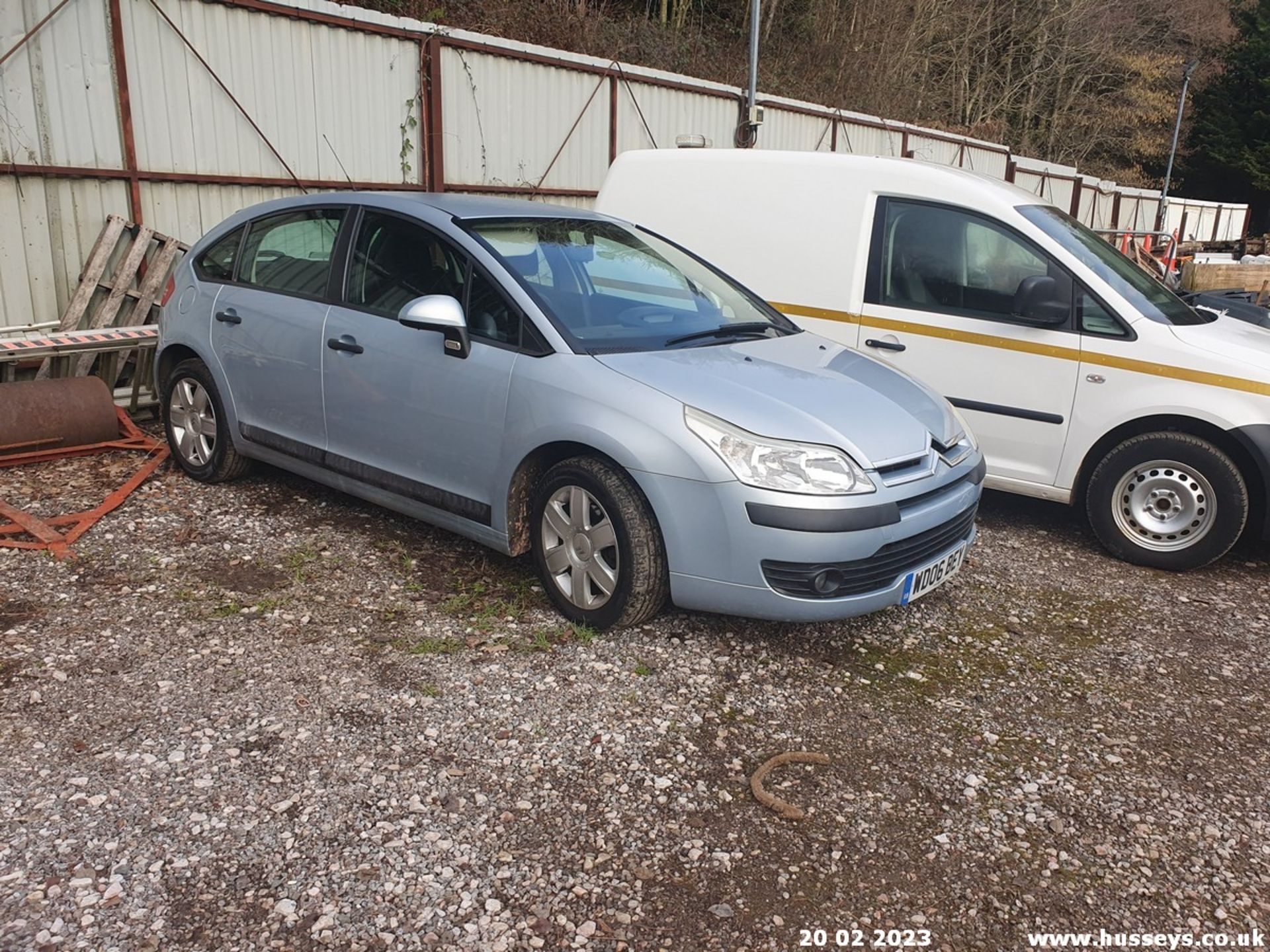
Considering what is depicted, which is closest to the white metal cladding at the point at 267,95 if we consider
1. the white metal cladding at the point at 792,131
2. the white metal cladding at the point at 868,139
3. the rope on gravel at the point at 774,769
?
the white metal cladding at the point at 792,131

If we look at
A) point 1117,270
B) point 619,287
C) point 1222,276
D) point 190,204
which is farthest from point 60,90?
point 1222,276

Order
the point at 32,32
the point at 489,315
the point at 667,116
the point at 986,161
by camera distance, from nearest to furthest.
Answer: the point at 489,315 < the point at 32,32 < the point at 667,116 < the point at 986,161

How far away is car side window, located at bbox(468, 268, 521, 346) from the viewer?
415 centimetres

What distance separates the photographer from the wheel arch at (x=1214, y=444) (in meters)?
4.86

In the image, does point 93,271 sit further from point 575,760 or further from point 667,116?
point 667,116

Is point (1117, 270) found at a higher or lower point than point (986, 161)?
lower

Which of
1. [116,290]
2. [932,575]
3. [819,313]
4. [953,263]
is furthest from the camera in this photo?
[116,290]

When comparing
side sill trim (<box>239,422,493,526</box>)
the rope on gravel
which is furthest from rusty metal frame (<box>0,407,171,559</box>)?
the rope on gravel

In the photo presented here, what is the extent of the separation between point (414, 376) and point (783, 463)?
170 centimetres

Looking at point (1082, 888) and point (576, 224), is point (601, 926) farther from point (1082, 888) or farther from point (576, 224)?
point (576, 224)

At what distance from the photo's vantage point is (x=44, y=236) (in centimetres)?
692

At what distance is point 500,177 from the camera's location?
1038 centimetres

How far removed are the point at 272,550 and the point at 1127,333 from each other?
170 inches

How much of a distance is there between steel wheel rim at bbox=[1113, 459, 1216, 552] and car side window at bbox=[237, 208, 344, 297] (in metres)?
4.11
